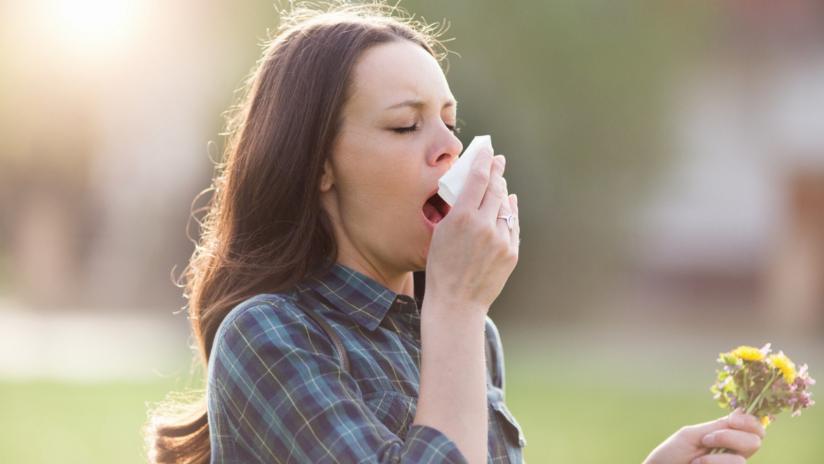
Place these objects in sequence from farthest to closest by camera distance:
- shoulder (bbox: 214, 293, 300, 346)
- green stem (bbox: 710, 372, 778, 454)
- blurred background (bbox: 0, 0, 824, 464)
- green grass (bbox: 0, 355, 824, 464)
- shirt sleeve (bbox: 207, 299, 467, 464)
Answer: blurred background (bbox: 0, 0, 824, 464), green grass (bbox: 0, 355, 824, 464), green stem (bbox: 710, 372, 778, 454), shoulder (bbox: 214, 293, 300, 346), shirt sleeve (bbox: 207, 299, 467, 464)

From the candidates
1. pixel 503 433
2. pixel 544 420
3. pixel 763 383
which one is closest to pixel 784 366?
pixel 763 383

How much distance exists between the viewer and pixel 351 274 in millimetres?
2693

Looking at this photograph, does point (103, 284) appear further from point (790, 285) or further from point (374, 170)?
point (374, 170)

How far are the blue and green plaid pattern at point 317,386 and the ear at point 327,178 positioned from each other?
0.71 feet

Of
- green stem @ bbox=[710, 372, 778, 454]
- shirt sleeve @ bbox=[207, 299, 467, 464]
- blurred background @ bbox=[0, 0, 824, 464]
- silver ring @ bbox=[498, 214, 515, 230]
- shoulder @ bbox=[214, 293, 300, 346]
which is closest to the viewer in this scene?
shirt sleeve @ bbox=[207, 299, 467, 464]

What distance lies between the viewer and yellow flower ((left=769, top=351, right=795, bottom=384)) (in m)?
2.67

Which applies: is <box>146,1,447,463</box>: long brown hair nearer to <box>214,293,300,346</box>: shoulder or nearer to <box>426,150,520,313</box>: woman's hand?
<box>214,293,300,346</box>: shoulder

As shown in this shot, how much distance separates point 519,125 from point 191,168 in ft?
29.4

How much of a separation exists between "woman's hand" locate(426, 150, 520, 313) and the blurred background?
8163 millimetres

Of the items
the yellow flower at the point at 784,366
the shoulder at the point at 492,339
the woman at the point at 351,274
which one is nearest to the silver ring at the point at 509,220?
the woman at the point at 351,274

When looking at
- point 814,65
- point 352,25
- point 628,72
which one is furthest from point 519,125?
point 352,25

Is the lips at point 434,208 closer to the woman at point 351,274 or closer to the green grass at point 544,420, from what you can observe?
the woman at point 351,274

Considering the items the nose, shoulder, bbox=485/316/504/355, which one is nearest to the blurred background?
shoulder, bbox=485/316/504/355

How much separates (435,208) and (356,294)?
0.28 m
